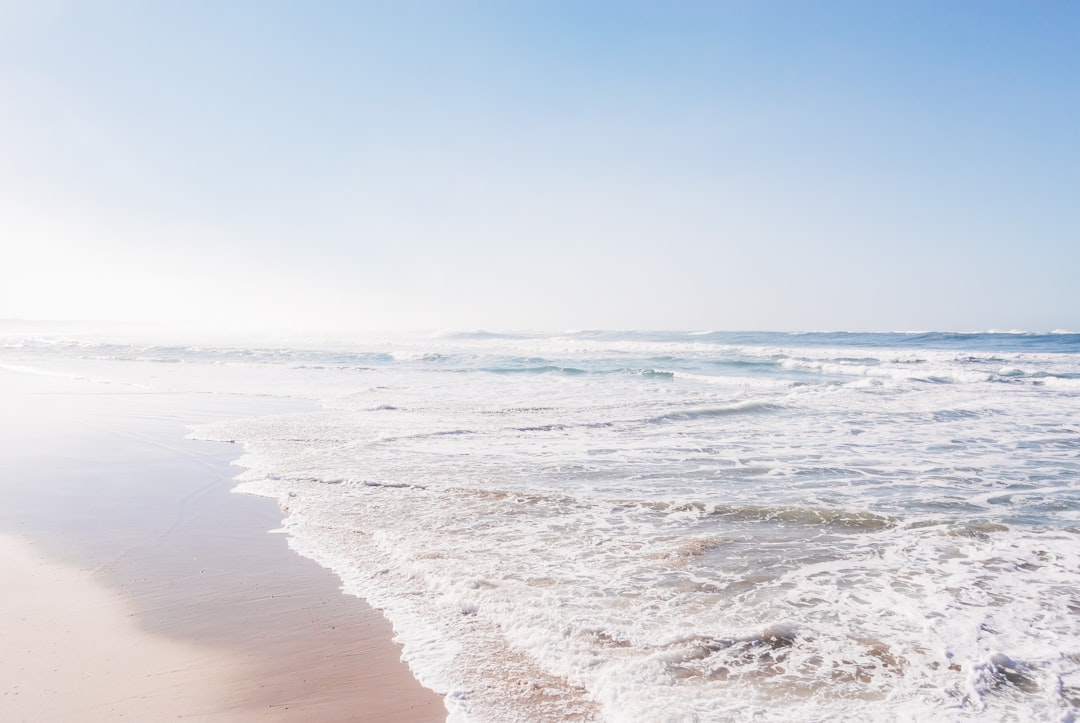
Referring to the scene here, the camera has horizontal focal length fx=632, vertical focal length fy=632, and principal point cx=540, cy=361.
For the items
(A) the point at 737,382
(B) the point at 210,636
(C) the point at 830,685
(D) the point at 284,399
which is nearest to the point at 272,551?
(B) the point at 210,636

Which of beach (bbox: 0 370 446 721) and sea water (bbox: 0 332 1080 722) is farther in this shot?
sea water (bbox: 0 332 1080 722)

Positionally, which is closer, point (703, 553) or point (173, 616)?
point (173, 616)

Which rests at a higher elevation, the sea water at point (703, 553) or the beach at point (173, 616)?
the sea water at point (703, 553)

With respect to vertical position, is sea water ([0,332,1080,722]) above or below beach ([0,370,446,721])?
above

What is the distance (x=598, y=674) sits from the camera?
315 cm

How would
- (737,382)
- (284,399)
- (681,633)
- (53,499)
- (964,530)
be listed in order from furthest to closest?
(737,382) → (284,399) → (53,499) → (964,530) → (681,633)

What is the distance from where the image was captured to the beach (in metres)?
2.99

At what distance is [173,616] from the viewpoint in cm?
388

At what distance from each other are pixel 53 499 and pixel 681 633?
6525 mm

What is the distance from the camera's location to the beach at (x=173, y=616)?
299 cm

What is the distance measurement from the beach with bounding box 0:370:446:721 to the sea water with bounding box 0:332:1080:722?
0.29 metres

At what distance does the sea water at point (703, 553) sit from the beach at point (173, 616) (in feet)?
0.96

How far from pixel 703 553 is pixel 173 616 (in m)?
3.72

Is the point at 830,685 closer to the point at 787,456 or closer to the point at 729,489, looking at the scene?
the point at 729,489
